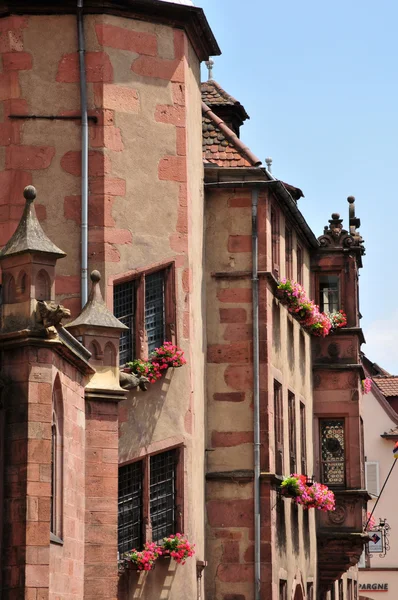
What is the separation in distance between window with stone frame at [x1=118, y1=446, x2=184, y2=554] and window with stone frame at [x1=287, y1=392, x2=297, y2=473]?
7603mm

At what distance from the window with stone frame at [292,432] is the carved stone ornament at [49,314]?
53.4 feet

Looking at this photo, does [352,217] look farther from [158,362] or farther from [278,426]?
[158,362]

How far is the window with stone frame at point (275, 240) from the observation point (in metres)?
34.5

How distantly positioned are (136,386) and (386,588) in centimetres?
3892

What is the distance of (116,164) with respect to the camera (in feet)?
93.8

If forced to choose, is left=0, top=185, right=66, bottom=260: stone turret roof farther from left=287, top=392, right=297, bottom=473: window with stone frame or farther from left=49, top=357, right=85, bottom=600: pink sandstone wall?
left=287, top=392, right=297, bottom=473: window with stone frame

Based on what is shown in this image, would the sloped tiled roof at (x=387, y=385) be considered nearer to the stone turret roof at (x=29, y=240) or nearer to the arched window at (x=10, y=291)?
the stone turret roof at (x=29, y=240)

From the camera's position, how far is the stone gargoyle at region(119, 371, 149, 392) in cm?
2605

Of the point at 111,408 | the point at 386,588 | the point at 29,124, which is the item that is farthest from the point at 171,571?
the point at 386,588

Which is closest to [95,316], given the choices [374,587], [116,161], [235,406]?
[116,161]

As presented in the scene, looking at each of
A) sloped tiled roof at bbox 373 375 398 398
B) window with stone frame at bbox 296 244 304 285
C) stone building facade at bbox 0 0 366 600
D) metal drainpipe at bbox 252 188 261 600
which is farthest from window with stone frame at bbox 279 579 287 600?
sloped tiled roof at bbox 373 375 398 398

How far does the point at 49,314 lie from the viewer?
2039 cm

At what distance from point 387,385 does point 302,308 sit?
33.2 meters

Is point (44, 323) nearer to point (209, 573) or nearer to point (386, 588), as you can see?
point (209, 573)
